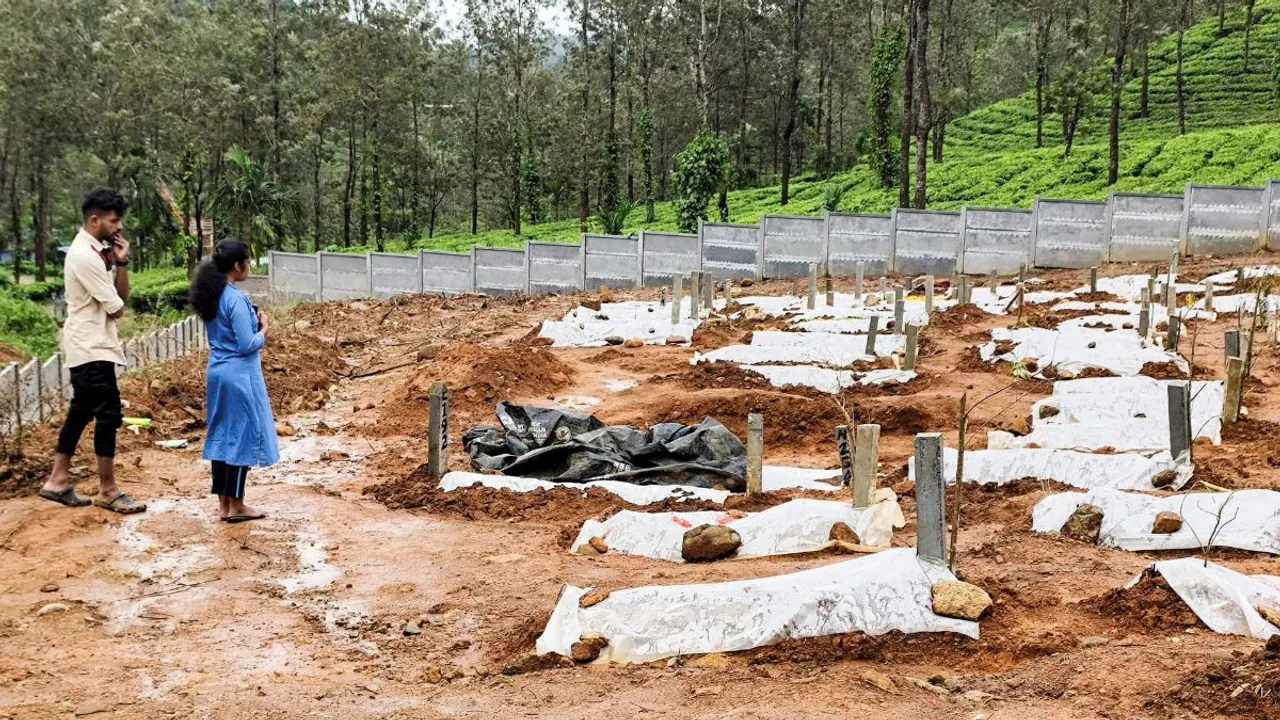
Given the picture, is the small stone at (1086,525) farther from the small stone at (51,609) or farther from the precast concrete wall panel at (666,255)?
the precast concrete wall panel at (666,255)

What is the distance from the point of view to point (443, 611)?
15.2 feet

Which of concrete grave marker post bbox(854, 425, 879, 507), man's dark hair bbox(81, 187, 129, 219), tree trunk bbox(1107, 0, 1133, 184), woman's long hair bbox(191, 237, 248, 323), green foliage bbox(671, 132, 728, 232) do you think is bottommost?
concrete grave marker post bbox(854, 425, 879, 507)

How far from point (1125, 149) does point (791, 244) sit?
43.9 ft

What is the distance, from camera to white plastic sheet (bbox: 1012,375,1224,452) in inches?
296

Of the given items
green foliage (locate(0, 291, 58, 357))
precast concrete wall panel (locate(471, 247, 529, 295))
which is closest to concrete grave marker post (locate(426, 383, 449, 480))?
green foliage (locate(0, 291, 58, 357))

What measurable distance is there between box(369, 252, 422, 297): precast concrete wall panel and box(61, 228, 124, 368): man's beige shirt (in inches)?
781

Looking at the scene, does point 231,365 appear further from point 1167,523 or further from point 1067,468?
point 1067,468

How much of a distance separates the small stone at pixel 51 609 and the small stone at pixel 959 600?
11.8ft

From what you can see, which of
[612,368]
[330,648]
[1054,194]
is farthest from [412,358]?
[1054,194]

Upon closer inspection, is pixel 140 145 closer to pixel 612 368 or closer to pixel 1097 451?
pixel 612 368

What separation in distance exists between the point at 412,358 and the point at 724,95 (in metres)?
37.2

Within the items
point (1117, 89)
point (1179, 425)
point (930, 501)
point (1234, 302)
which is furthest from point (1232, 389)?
point (1117, 89)

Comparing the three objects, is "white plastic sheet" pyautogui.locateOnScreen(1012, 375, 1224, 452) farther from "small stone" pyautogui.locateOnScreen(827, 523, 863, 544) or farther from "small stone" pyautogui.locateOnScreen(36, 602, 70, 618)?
"small stone" pyautogui.locateOnScreen(36, 602, 70, 618)

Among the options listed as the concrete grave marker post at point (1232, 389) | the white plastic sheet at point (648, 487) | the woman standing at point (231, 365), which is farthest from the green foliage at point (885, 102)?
the woman standing at point (231, 365)
